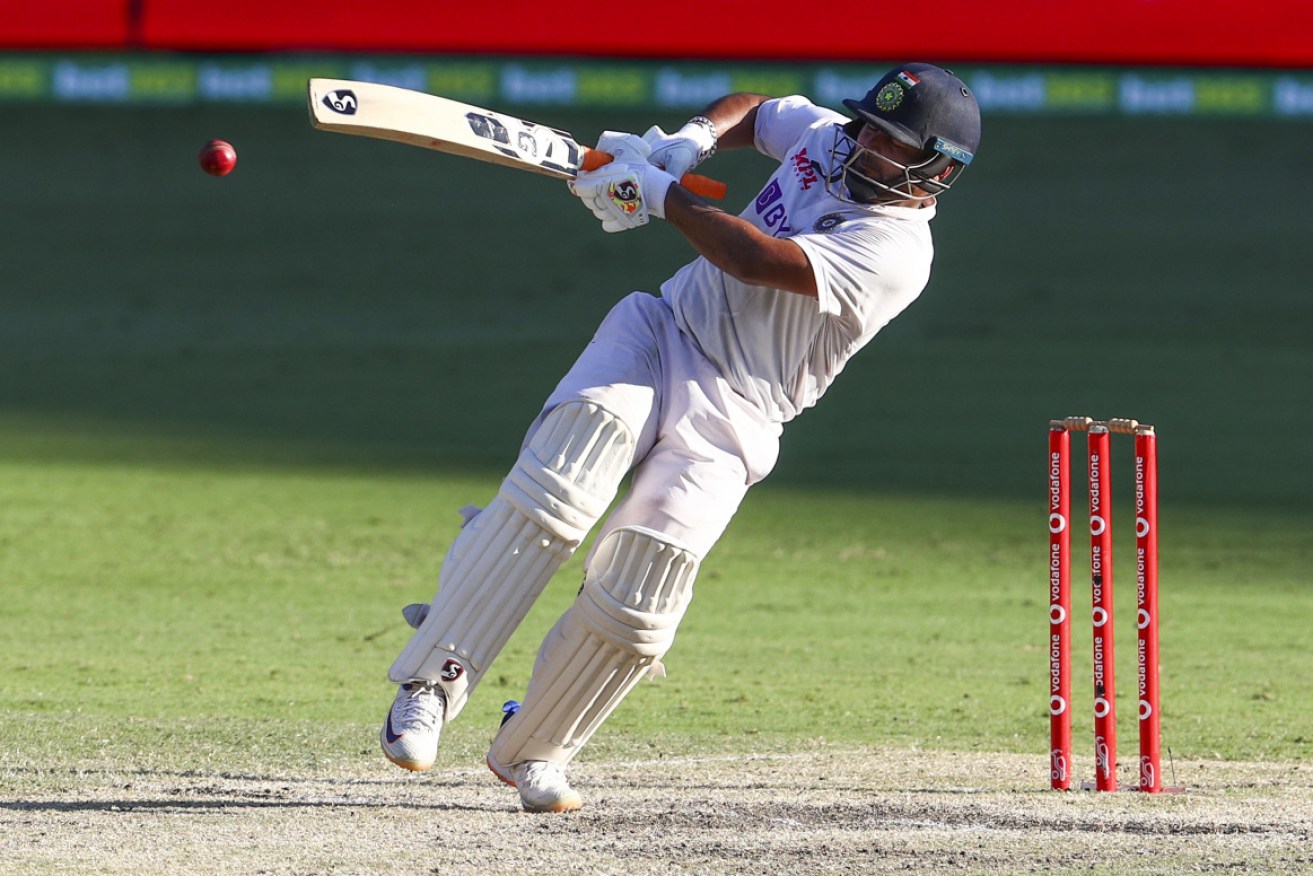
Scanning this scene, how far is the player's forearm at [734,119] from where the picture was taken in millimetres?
4742

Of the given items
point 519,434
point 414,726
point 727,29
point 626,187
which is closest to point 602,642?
point 414,726

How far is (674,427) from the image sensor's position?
418 centimetres

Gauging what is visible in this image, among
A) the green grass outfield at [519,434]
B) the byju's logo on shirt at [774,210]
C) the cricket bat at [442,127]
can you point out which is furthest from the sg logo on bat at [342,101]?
the green grass outfield at [519,434]

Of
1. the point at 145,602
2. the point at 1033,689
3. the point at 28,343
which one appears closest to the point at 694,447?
the point at 1033,689

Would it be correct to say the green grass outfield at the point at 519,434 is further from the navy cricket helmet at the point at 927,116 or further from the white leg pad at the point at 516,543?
the navy cricket helmet at the point at 927,116

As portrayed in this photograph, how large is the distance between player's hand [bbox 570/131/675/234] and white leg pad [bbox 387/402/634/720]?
1.51ft

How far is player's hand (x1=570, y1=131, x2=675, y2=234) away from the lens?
4.18 meters

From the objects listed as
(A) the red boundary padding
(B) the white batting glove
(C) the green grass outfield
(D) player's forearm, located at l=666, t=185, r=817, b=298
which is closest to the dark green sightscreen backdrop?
(C) the green grass outfield

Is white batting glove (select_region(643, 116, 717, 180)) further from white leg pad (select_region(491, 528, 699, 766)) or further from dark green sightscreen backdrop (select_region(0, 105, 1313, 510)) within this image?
dark green sightscreen backdrop (select_region(0, 105, 1313, 510))

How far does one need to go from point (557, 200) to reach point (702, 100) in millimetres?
1556

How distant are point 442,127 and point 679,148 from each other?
56cm

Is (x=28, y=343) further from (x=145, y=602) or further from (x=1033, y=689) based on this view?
(x=1033, y=689)

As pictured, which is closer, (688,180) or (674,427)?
(674,427)

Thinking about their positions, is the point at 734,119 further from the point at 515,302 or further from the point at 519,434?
the point at 515,302
